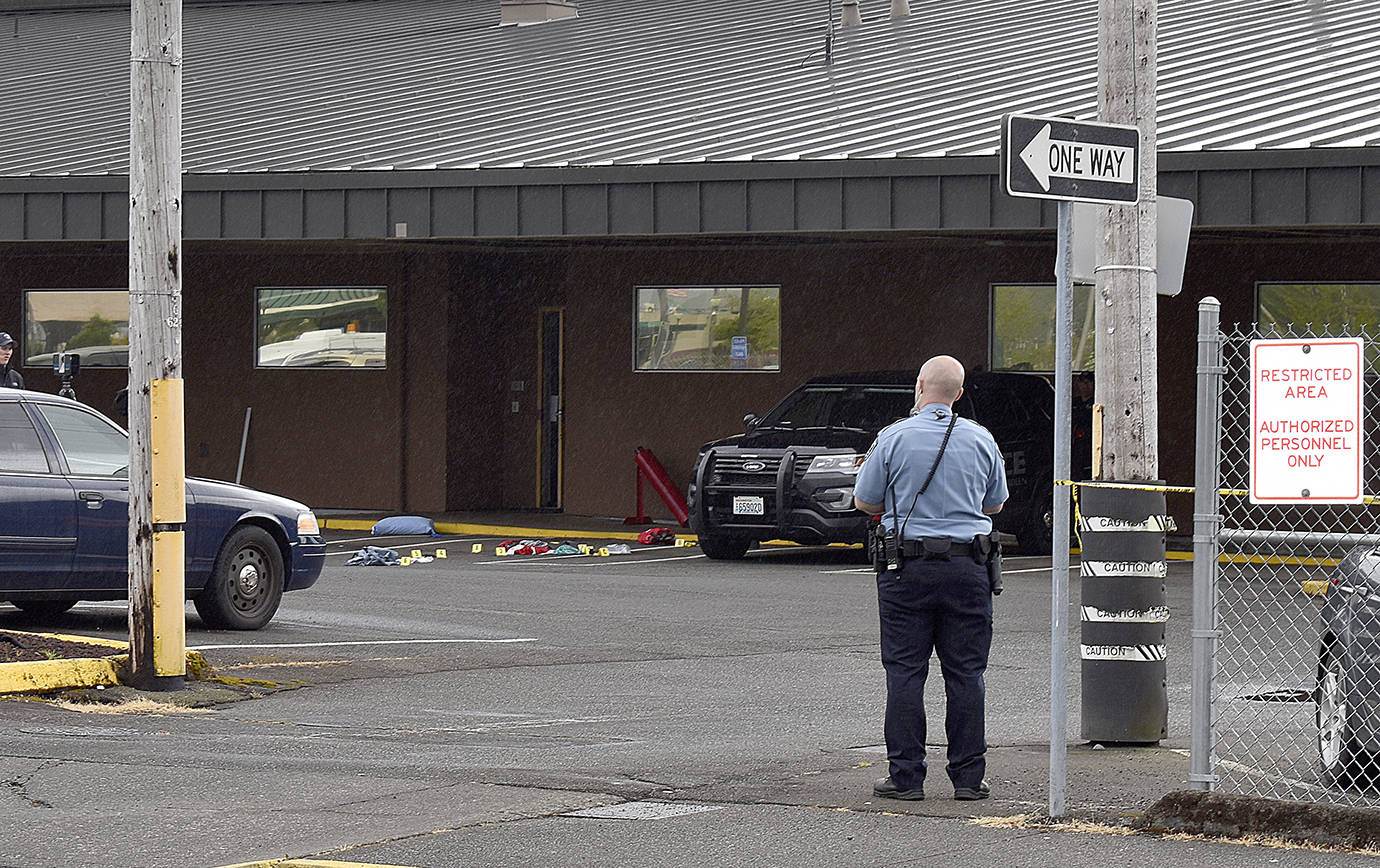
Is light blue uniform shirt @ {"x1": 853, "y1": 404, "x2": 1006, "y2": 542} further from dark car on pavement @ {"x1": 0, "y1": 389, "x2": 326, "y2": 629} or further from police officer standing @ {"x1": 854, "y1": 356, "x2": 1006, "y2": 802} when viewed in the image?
dark car on pavement @ {"x1": 0, "y1": 389, "x2": 326, "y2": 629}

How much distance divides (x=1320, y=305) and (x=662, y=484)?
7.43 metres

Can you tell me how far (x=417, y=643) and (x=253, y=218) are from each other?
9.74 meters

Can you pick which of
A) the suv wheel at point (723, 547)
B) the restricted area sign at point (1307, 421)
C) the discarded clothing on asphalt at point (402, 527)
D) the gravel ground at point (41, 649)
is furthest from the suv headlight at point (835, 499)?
the restricted area sign at point (1307, 421)

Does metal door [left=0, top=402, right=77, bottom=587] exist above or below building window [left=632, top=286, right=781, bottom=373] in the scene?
below

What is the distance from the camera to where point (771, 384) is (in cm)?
2441

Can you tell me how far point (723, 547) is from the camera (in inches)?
801

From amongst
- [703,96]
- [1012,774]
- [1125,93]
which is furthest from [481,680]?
[703,96]

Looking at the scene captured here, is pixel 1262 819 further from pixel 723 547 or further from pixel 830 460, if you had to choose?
pixel 723 547

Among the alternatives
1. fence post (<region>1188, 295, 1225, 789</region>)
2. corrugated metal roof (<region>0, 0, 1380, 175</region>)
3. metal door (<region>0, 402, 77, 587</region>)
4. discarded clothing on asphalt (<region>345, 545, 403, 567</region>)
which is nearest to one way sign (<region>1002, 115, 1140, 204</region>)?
fence post (<region>1188, 295, 1225, 789</region>)

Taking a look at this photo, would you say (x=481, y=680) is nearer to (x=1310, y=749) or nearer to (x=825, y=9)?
(x=1310, y=749)

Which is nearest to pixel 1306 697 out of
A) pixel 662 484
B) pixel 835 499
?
pixel 835 499

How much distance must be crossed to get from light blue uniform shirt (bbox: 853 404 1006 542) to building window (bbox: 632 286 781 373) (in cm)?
1589

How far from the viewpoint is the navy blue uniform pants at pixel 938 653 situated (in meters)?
8.31

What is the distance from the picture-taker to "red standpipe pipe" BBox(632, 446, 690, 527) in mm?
23734
